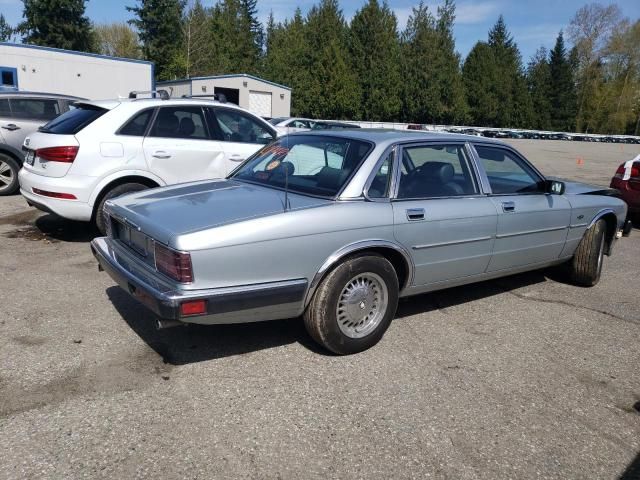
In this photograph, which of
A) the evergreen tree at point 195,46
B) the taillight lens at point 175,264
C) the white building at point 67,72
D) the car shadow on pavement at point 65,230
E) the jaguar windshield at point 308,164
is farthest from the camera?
the evergreen tree at point 195,46

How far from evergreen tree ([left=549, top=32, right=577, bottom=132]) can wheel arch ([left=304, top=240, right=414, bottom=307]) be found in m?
85.1

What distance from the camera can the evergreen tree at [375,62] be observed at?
64125mm

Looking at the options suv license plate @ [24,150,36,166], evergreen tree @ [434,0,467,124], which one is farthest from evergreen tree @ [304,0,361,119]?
suv license plate @ [24,150,36,166]

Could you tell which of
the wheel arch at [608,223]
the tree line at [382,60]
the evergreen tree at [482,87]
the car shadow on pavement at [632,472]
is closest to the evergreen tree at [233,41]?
the tree line at [382,60]

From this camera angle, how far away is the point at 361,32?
216ft

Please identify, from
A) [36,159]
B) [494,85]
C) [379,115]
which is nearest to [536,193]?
[36,159]

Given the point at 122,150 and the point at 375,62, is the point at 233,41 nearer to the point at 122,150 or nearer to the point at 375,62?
→ the point at 375,62

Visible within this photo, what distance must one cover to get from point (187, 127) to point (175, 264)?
3.91 m

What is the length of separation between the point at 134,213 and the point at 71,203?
8.42ft

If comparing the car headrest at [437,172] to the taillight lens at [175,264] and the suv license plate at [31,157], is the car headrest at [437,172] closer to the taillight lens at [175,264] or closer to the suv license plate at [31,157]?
the taillight lens at [175,264]

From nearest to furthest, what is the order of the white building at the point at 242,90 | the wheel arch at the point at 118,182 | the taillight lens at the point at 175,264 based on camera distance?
the taillight lens at the point at 175,264 → the wheel arch at the point at 118,182 → the white building at the point at 242,90

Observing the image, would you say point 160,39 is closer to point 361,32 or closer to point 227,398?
point 361,32

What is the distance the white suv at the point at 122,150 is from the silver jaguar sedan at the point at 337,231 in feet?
6.70

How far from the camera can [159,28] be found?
56594 millimetres
